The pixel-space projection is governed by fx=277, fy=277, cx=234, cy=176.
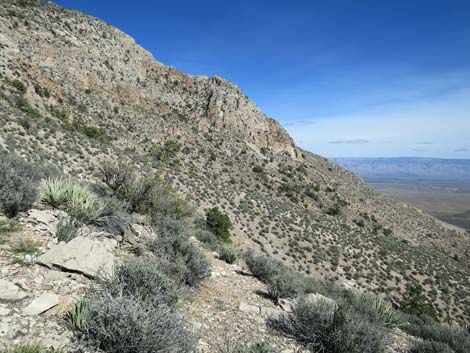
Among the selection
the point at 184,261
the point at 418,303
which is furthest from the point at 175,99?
the point at 184,261

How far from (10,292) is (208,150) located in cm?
3628

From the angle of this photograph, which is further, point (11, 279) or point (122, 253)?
point (122, 253)

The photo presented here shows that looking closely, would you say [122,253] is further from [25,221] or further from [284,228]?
[284,228]

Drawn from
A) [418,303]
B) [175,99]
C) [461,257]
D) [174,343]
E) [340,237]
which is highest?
[175,99]

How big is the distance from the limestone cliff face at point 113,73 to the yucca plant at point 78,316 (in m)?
34.5

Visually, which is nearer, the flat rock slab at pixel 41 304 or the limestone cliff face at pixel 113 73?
the flat rock slab at pixel 41 304

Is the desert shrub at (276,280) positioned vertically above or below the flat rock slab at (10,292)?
below

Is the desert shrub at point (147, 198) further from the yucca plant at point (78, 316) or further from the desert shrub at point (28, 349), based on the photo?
the desert shrub at point (28, 349)

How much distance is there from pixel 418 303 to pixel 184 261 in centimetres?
2181

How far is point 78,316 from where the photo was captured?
2.96 m

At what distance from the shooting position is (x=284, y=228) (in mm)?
26516

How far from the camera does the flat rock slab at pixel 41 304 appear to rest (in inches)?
122

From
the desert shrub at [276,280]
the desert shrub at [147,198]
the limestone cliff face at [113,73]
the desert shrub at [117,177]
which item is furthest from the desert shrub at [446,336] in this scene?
the limestone cliff face at [113,73]

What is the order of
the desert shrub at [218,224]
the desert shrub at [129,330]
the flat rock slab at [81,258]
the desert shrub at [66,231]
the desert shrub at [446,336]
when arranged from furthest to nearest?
the desert shrub at [218,224] → the desert shrub at [446,336] → the desert shrub at [66,231] → the flat rock slab at [81,258] → the desert shrub at [129,330]
